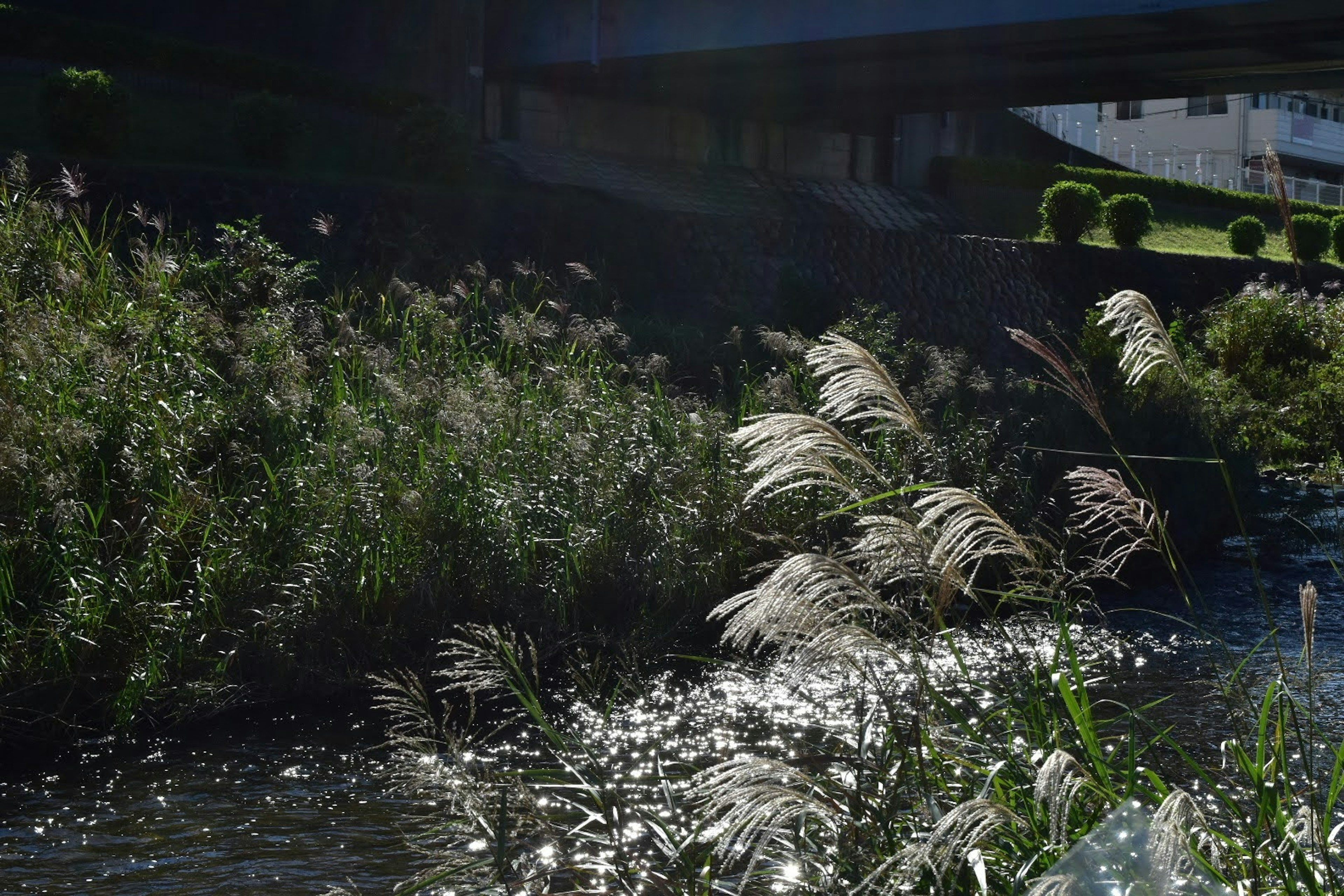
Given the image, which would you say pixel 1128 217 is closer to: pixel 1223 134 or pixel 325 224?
pixel 325 224

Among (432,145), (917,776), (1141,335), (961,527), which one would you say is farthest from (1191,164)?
(961,527)

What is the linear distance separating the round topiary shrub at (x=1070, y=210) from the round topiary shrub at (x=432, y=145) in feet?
32.9

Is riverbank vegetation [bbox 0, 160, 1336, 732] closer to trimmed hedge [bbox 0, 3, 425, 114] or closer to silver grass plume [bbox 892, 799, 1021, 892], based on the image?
silver grass plume [bbox 892, 799, 1021, 892]

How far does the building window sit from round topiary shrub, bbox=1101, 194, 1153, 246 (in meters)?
26.9

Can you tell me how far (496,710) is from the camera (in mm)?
5902

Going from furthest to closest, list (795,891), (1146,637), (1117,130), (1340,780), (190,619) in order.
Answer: (1117,130), (1146,637), (190,619), (795,891), (1340,780)

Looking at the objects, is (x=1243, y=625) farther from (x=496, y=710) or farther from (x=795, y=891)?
(x=795, y=891)

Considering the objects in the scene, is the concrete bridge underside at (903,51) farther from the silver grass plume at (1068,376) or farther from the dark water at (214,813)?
the silver grass plume at (1068,376)

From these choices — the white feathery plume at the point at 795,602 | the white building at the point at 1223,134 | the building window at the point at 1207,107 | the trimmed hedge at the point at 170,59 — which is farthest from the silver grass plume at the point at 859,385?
the building window at the point at 1207,107

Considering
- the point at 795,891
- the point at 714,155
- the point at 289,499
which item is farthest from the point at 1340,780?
the point at 714,155

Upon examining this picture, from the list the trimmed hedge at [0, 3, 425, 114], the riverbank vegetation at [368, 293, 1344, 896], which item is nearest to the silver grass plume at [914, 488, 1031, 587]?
the riverbank vegetation at [368, 293, 1344, 896]

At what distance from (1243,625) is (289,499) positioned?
501cm

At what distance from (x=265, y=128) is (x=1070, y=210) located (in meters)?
12.5

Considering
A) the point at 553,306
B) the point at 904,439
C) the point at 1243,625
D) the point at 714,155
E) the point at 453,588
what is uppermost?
the point at 714,155
